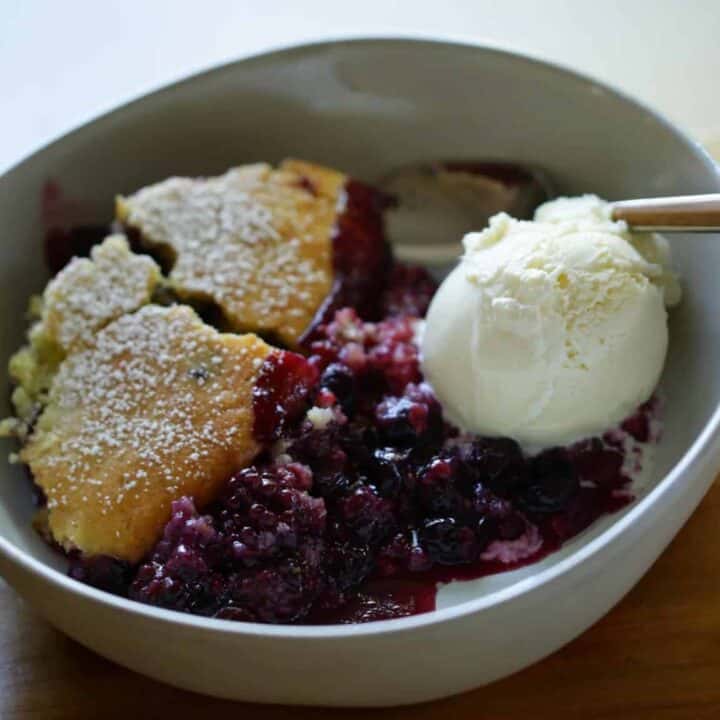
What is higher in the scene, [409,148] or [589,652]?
[409,148]

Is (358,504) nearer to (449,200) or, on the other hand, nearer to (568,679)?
(568,679)

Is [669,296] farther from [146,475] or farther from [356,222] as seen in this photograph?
[146,475]

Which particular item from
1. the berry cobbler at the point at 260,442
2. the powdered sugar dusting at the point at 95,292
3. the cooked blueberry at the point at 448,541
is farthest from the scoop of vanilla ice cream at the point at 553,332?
the powdered sugar dusting at the point at 95,292

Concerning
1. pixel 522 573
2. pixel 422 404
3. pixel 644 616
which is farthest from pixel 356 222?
pixel 644 616

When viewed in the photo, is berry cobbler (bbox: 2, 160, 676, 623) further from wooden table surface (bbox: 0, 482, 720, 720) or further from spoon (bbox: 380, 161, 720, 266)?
spoon (bbox: 380, 161, 720, 266)

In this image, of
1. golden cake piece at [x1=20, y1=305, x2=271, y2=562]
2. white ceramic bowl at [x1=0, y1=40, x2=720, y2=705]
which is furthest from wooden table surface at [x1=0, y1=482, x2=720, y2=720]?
golden cake piece at [x1=20, y1=305, x2=271, y2=562]
